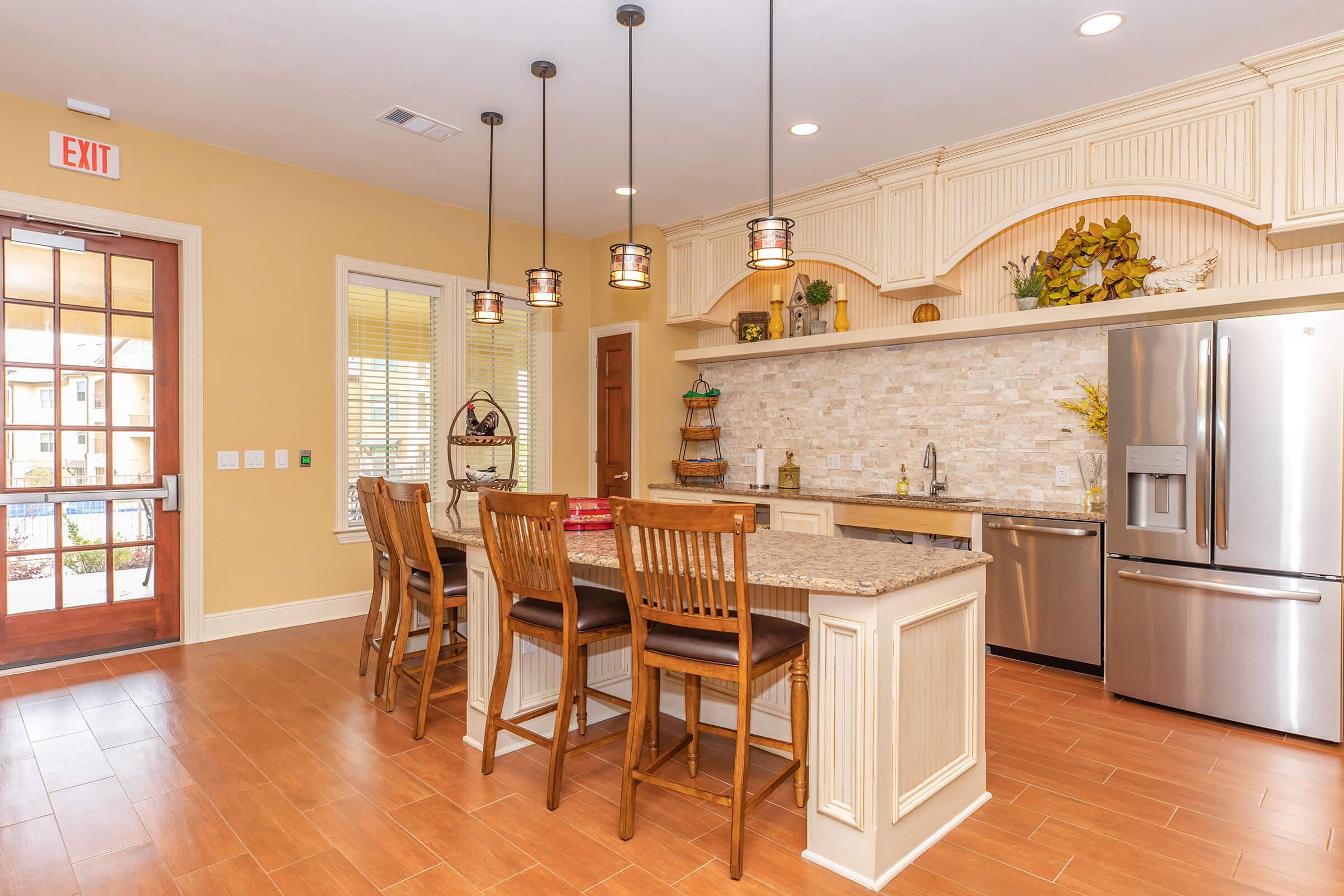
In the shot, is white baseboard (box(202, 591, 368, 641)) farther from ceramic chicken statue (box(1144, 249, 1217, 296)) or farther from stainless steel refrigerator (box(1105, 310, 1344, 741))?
ceramic chicken statue (box(1144, 249, 1217, 296))

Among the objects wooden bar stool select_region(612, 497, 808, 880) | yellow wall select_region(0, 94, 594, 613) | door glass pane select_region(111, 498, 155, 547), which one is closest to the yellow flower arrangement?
wooden bar stool select_region(612, 497, 808, 880)

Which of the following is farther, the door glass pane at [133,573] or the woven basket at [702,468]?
the woven basket at [702,468]

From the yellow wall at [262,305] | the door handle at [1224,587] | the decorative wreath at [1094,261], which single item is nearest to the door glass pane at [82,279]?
the yellow wall at [262,305]

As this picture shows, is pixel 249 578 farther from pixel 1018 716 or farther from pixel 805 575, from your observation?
pixel 1018 716

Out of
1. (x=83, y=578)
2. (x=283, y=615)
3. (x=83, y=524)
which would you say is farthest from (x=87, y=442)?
(x=283, y=615)

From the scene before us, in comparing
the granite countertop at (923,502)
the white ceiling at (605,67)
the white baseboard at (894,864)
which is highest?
the white ceiling at (605,67)

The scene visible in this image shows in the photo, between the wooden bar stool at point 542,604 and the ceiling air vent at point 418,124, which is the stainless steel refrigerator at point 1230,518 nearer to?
the wooden bar stool at point 542,604

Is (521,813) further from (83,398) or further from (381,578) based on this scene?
→ (83,398)

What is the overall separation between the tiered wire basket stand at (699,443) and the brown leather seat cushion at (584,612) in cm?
324

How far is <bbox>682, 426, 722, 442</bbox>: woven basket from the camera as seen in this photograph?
19.7ft

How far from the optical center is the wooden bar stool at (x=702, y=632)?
6.59 ft

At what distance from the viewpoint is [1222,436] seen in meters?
3.14

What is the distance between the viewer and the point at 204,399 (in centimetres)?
436

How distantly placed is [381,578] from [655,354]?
3.03 m
